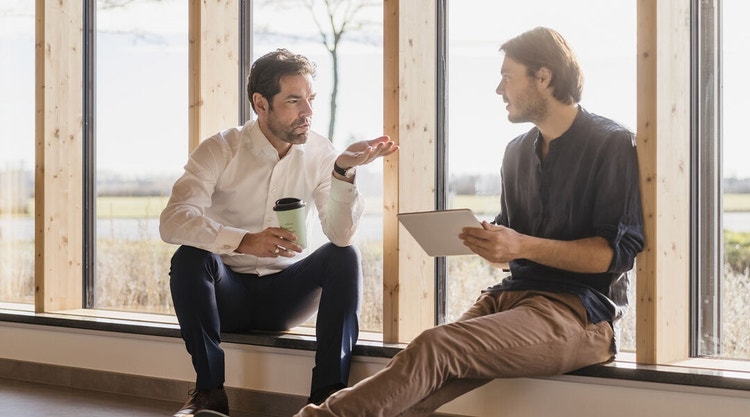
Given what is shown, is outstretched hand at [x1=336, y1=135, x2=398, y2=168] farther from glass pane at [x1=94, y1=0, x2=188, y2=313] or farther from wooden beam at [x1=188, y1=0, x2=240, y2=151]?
glass pane at [x1=94, y1=0, x2=188, y2=313]

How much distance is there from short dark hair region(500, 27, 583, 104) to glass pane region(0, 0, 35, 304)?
3.17m

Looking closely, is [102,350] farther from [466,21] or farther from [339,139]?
[466,21]

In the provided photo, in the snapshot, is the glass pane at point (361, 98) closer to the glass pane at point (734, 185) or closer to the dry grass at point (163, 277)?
the dry grass at point (163, 277)

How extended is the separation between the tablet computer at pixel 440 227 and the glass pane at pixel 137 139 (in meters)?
1.97

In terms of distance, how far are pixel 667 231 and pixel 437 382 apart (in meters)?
0.90

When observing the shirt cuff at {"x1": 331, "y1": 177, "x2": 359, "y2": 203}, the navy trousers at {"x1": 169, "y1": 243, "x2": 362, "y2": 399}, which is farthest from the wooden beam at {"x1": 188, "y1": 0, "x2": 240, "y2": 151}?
the shirt cuff at {"x1": 331, "y1": 177, "x2": 359, "y2": 203}

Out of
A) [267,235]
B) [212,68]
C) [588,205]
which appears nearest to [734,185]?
[588,205]

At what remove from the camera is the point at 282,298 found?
3434mm

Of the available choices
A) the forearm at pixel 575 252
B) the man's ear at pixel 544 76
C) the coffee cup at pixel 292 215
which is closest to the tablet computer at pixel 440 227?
the forearm at pixel 575 252

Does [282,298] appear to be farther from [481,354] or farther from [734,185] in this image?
[734,185]

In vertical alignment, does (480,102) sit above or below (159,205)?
above

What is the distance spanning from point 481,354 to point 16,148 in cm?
342

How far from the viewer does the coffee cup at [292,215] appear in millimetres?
2932

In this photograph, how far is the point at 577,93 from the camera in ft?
9.20
